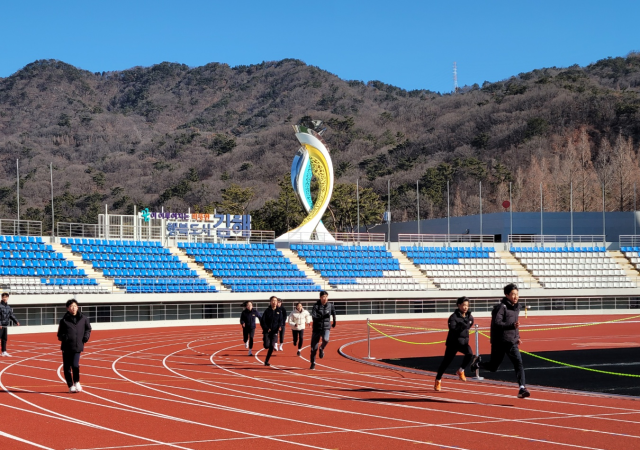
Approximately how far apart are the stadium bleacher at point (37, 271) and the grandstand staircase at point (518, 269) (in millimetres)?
26235

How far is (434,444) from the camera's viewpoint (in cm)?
950

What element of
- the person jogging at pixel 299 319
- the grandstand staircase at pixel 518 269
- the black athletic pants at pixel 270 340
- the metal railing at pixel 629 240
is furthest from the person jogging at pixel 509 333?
the metal railing at pixel 629 240

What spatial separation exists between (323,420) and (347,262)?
38.7m

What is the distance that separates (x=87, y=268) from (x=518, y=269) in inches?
1063

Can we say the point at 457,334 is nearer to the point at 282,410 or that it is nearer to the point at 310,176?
the point at 282,410

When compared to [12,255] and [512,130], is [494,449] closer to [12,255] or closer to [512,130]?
[12,255]

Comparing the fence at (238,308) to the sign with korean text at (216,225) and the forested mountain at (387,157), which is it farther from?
the forested mountain at (387,157)

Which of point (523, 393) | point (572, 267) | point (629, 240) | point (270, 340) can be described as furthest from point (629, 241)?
point (523, 393)

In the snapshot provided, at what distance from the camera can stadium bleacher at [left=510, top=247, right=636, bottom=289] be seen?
50.6m

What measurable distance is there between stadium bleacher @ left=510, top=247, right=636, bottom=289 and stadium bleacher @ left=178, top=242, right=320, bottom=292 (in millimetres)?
15561

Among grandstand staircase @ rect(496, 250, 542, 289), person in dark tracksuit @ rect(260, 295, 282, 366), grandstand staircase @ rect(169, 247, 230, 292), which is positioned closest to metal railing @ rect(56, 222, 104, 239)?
grandstand staircase @ rect(169, 247, 230, 292)

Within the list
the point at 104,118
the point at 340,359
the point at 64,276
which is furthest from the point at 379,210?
the point at 104,118

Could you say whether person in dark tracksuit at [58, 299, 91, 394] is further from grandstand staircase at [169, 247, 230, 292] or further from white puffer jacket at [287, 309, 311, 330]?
grandstand staircase at [169, 247, 230, 292]

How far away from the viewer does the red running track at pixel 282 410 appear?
9836mm
